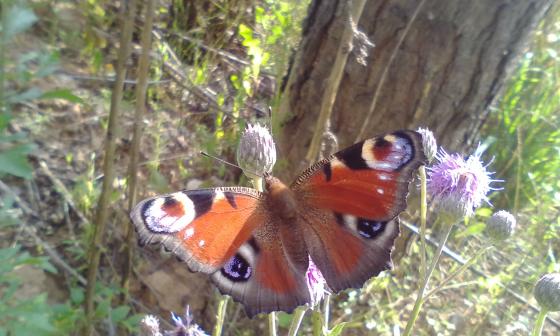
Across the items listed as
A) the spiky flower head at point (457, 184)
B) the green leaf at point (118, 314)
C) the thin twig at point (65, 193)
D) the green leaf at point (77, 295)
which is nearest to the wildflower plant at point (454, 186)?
the spiky flower head at point (457, 184)

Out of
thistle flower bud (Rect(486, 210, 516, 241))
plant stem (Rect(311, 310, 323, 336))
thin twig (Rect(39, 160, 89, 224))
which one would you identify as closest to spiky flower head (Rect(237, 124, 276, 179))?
plant stem (Rect(311, 310, 323, 336))

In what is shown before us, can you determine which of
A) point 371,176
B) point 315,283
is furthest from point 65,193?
point 371,176

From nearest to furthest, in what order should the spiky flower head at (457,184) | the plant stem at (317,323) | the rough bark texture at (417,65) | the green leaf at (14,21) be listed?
the plant stem at (317,323) → the green leaf at (14,21) → the spiky flower head at (457,184) → the rough bark texture at (417,65)

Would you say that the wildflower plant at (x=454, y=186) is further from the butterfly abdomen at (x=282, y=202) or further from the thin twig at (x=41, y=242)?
the thin twig at (x=41, y=242)

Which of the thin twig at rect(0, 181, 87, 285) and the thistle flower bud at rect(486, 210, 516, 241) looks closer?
the thistle flower bud at rect(486, 210, 516, 241)

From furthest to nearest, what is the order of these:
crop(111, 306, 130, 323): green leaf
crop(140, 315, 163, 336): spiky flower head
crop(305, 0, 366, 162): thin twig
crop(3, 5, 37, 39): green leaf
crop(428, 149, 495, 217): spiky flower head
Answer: crop(111, 306, 130, 323): green leaf
crop(305, 0, 366, 162): thin twig
crop(428, 149, 495, 217): spiky flower head
crop(140, 315, 163, 336): spiky flower head
crop(3, 5, 37, 39): green leaf

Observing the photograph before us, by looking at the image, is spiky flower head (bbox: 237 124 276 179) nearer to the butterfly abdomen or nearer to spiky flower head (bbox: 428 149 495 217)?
the butterfly abdomen

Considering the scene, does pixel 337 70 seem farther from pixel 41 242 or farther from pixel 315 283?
pixel 41 242
